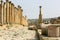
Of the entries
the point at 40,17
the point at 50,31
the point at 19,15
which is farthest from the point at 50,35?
the point at 19,15

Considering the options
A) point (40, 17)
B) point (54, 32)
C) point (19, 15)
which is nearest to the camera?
point (54, 32)

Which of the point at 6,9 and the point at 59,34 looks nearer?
the point at 59,34

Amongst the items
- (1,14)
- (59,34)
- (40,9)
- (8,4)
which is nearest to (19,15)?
(40,9)

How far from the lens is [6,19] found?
113ft

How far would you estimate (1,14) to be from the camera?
101 feet

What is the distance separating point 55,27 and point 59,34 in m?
0.55

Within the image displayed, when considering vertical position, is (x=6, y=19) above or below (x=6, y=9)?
below

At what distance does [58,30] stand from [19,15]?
41509mm

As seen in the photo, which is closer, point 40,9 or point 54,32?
point 54,32

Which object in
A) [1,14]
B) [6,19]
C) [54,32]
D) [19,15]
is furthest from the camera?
[19,15]

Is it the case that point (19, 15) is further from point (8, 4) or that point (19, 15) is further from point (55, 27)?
point (55, 27)

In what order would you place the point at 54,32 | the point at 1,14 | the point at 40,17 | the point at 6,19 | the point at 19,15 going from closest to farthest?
the point at 54,32 < the point at 1,14 < the point at 6,19 < the point at 40,17 < the point at 19,15

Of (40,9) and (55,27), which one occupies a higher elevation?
(40,9)

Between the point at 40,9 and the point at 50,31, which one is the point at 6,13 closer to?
the point at 40,9
